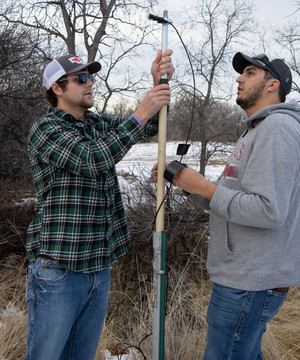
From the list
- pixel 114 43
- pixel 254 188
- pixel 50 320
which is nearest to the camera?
pixel 254 188

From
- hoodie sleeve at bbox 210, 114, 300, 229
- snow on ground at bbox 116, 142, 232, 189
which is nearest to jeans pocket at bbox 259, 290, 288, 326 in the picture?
hoodie sleeve at bbox 210, 114, 300, 229

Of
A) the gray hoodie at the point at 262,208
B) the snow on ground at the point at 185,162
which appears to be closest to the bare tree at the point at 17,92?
the snow on ground at the point at 185,162

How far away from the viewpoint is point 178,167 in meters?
1.74

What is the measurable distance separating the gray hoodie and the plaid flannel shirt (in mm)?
596

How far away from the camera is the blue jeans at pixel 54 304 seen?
170 centimetres

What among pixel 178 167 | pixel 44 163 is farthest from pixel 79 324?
pixel 178 167

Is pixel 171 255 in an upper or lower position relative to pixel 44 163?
lower

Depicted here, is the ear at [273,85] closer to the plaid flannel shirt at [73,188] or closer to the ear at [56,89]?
the plaid flannel shirt at [73,188]

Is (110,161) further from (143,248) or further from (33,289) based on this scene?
(143,248)

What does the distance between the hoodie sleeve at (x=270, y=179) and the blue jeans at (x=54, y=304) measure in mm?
877

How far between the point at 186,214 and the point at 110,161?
4000mm

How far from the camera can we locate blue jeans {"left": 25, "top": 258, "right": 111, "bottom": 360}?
5.58ft

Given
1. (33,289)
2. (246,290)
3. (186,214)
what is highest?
(246,290)

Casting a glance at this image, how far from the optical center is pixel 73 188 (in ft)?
5.87
